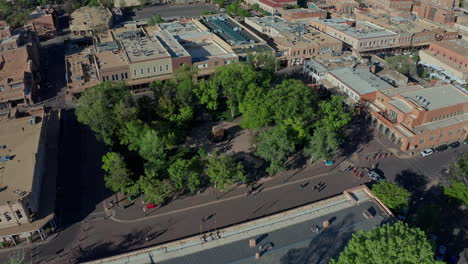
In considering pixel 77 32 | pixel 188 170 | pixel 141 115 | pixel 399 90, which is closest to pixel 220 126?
pixel 141 115

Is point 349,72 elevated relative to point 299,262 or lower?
elevated

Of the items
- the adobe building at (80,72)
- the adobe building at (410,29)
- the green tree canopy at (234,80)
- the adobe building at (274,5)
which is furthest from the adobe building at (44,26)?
the adobe building at (410,29)

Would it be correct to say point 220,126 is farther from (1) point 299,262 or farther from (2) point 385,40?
(2) point 385,40

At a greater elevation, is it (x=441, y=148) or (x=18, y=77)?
(x=18, y=77)

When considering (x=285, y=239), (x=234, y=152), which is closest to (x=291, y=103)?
(x=234, y=152)

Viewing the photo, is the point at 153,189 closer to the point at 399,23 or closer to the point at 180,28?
the point at 180,28

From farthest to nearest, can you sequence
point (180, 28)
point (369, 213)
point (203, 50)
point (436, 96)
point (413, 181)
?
point (180, 28) < point (203, 50) < point (436, 96) < point (413, 181) < point (369, 213)

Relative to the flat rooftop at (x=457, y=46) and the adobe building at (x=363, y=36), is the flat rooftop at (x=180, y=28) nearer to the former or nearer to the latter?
the adobe building at (x=363, y=36)
